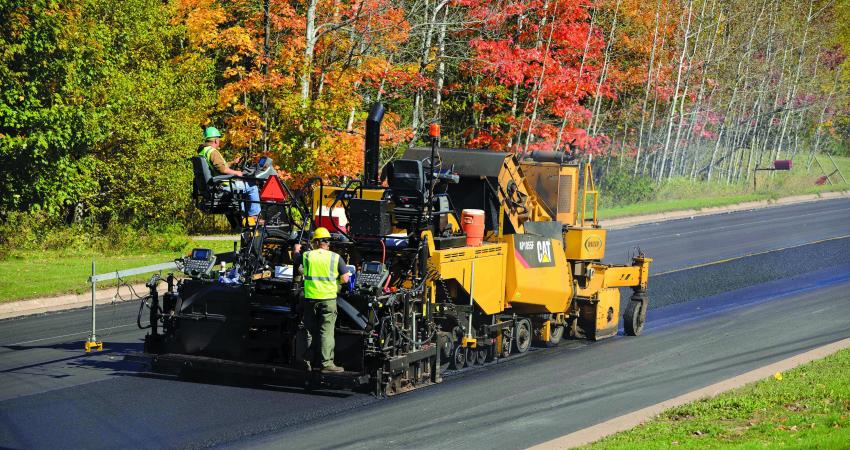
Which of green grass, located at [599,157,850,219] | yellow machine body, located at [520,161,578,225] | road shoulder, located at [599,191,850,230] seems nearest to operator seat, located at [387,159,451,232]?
yellow machine body, located at [520,161,578,225]

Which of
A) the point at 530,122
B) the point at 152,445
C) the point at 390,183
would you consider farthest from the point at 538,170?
the point at 530,122

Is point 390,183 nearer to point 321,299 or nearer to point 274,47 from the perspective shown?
point 321,299

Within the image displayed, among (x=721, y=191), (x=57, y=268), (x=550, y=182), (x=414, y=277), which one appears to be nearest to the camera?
(x=414, y=277)

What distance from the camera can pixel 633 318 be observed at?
21.5 metres

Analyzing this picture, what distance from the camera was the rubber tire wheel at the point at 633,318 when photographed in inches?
846

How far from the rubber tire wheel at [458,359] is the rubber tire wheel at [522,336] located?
1537mm

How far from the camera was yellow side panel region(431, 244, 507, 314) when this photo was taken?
54.0ft

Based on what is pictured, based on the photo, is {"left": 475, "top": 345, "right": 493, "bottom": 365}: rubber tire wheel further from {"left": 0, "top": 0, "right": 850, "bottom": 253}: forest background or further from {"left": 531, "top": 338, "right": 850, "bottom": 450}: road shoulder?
{"left": 0, "top": 0, "right": 850, "bottom": 253}: forest background

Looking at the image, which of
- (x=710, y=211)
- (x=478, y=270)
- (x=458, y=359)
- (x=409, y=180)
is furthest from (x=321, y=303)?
(x=710, y=211)

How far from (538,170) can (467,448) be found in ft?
28.0

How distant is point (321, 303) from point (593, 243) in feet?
23.5

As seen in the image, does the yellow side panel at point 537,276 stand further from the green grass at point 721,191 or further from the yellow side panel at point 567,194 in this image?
the green grass at point 721,191

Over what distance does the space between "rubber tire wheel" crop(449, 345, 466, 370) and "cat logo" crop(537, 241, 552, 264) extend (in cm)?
214

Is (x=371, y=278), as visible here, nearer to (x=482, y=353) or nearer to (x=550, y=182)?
(x=482, y=353)
